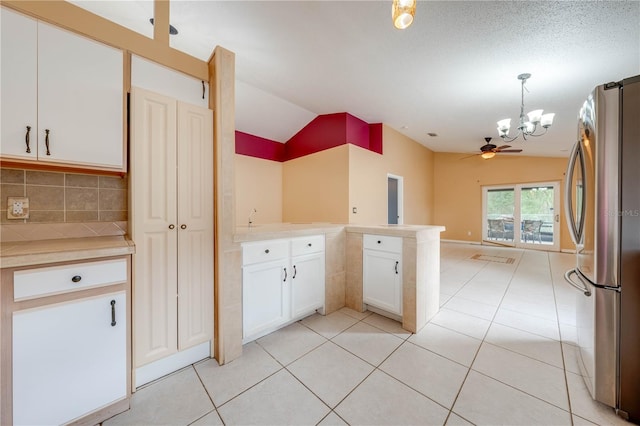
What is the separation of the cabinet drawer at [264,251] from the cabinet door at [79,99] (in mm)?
1033

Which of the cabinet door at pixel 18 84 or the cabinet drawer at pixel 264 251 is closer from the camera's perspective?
the cabinet door at pixel 18 84

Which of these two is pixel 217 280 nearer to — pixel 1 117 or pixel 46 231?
pixel 46 231

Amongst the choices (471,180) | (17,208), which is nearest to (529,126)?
(471,180)

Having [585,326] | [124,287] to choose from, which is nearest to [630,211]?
[585,326]

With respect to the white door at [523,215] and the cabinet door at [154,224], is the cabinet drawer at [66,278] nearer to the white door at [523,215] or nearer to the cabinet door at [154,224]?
the cabinet door at [154,224]

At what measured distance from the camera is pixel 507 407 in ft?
4.38

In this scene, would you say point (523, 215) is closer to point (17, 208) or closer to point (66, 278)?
point (66, 278)

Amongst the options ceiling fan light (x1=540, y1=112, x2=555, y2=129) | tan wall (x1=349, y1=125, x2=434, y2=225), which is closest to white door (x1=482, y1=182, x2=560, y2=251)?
tan wall (x1=349, y1=125, x2=434, y2=225)

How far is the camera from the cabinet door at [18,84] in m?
1.16

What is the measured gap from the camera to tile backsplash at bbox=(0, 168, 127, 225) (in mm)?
1398

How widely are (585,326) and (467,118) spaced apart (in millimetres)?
3777

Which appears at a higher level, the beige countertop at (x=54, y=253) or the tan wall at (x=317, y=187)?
the tan wall at (x=317, y=187)

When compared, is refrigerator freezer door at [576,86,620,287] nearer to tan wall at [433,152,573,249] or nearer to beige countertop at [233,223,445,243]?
beige countertop at [233,223,445,243]

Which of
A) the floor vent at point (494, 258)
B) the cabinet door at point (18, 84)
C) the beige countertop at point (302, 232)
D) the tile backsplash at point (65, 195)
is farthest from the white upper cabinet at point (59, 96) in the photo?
the floor vent at point (494, 258)
